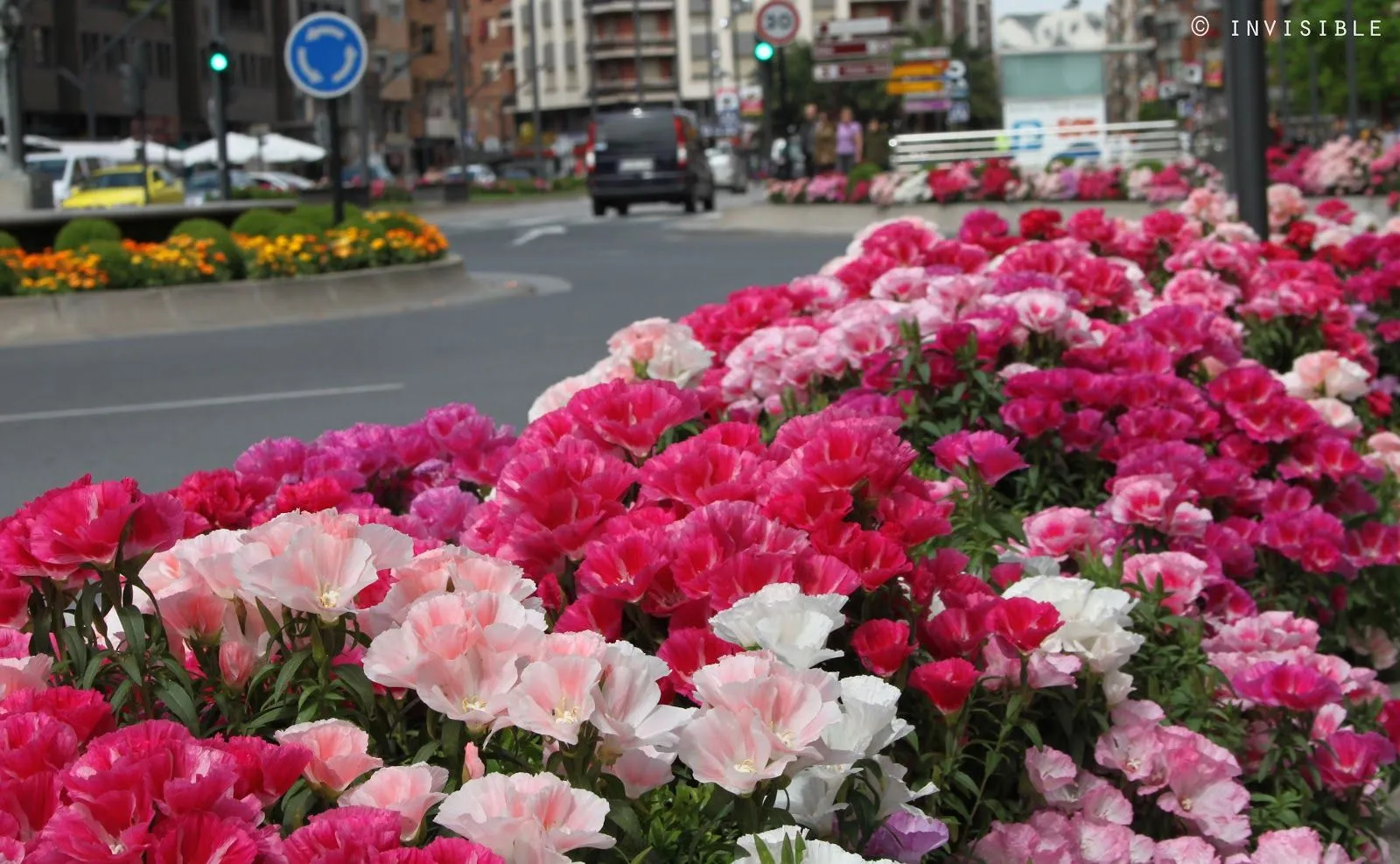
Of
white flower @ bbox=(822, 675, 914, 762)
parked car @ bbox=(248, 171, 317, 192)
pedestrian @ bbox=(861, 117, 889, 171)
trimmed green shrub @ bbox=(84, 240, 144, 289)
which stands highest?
parked car @ bbox=(248, 171, 317, 192)

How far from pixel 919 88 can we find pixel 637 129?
1034 centimetres

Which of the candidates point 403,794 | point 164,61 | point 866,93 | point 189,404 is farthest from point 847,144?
point 866,93

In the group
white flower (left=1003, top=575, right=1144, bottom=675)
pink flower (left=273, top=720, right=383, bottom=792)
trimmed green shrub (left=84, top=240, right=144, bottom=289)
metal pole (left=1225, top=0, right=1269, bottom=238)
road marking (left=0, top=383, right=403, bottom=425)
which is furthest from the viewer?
trimmed green shrub (left=84, top=240, right=144, bottom=289)

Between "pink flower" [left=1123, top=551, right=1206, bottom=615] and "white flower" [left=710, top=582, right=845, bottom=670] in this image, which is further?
"pink flower" [left=1123, top=551, right=1206, bottom=615]

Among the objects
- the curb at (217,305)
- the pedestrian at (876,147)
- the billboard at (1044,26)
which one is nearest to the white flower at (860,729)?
the curb at (217,305)

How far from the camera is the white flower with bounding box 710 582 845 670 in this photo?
229cm

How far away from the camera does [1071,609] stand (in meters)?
2.99

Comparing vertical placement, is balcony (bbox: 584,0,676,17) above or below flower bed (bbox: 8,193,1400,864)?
above

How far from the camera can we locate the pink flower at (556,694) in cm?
206

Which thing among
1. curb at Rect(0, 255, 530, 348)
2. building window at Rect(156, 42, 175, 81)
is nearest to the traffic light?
curb at Rect(0, 255, 530, 348)

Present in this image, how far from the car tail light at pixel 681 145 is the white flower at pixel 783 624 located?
38.0 metres

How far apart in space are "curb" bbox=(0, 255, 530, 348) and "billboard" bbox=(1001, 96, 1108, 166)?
16.1 m

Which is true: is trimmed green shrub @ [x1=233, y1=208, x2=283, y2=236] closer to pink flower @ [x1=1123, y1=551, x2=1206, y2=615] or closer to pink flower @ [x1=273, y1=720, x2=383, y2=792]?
pink flower @ [x1=1123, y1=551, x2=1206, y2=615]

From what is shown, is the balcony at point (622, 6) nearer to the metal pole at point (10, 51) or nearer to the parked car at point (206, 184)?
the parked car at point (206, 184)
